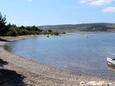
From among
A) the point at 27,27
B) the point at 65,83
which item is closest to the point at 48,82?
the point at 65,83

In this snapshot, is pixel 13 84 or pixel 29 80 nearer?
pixel 13 84

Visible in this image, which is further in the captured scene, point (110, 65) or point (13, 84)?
point (110, 65)

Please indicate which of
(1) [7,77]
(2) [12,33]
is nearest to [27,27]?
(2) [12,33]

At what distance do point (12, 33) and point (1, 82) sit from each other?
119m

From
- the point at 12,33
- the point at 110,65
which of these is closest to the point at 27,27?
the point at 12,33

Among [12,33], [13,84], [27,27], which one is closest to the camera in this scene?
[13,84]

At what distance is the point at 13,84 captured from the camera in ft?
68.8

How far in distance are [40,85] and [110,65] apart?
64.3 feet

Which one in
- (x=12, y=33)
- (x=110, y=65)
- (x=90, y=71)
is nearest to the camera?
(x=90, y=71)

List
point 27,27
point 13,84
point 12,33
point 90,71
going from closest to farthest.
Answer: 1. point 13,84
2. point 90,71
3. point 12,33
4. point 27,27

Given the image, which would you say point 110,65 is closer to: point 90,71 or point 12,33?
point 90,71

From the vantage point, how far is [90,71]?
115ft

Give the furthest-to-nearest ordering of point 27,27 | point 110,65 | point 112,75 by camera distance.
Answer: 1. point 27,27
2. point 110,65
3. point 112,75

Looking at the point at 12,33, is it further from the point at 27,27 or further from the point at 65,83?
the point at 65,83
